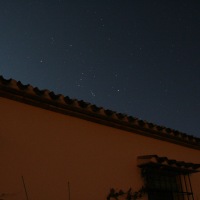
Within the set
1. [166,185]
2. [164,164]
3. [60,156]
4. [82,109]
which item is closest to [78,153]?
[60,156]

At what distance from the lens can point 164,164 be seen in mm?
6754

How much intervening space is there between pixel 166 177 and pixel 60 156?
308cm

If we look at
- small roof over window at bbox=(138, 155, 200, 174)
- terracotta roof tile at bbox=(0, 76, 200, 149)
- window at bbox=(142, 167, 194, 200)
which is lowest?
window at bbox=(142, 167, 194, 200)

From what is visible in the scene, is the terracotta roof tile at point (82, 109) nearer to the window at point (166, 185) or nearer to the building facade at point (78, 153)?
the building facade at point (78, 153)

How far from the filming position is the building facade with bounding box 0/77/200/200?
187 inches

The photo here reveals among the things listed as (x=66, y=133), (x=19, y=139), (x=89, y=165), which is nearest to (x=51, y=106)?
(x=66, y=133)

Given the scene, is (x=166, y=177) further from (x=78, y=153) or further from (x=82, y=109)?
(x=82, y=109)

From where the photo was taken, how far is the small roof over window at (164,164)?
6.55 m

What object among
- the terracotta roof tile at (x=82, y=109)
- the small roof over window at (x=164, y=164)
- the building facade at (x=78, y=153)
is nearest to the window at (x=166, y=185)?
the building facade at (x=78, y=153)

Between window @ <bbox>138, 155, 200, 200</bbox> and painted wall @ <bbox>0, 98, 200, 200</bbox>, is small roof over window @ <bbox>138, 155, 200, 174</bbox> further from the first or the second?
painted wall @ <bbox>0, 98, 200, 200</bbox>

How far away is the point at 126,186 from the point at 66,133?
1728mm

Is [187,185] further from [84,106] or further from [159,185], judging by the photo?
[84,106]

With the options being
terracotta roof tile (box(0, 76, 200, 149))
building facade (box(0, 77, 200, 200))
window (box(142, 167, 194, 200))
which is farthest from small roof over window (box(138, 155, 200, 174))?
terracotta roof tile (box(0, 76, 200, 149))

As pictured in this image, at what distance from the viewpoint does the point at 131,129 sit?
6.93 meters
